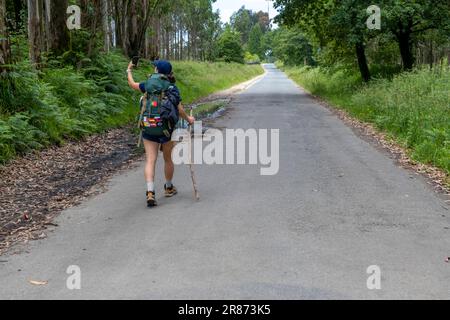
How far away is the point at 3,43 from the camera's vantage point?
39.4ft

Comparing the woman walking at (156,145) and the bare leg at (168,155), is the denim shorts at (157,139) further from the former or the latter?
the bare leg at (168,155)

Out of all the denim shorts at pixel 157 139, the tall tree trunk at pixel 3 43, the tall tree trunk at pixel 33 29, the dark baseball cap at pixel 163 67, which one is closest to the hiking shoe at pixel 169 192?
the denim shorts at pixel 157 139

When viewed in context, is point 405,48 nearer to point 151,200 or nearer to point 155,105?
point 155,105

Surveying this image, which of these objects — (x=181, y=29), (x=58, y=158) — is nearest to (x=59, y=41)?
(x=58, y=158)

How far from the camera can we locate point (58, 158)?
11.7m

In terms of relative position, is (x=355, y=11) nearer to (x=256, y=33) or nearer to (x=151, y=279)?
(x=151, y=279)

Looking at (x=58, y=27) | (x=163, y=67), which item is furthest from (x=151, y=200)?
(x=58, y=27)

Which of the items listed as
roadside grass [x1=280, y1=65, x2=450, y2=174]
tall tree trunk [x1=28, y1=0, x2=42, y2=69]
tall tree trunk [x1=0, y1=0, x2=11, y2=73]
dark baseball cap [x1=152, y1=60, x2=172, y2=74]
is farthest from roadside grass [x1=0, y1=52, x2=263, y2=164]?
roadside grass [x1=280, y1=65, x2=450, y2=174]

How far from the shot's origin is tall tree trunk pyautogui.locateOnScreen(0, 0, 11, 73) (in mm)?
11680

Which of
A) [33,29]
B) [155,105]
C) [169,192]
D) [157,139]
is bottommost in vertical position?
[169,192]

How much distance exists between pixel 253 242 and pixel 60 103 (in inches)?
421

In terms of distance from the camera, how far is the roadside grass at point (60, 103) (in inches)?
455

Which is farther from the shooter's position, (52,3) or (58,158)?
(52,3)
